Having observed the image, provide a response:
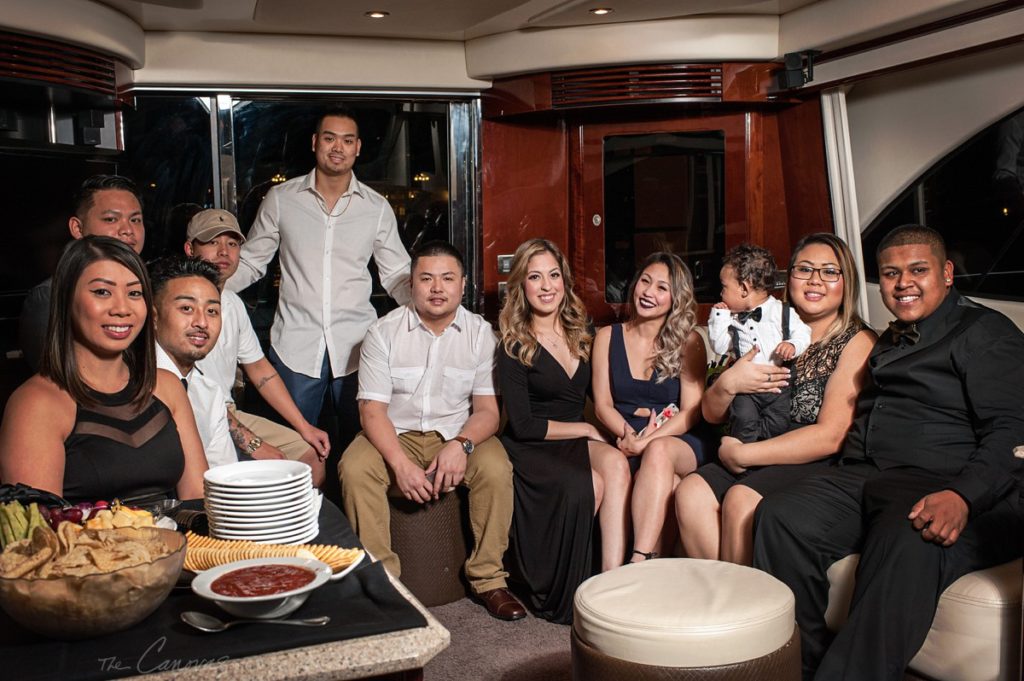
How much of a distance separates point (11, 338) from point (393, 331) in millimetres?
2140

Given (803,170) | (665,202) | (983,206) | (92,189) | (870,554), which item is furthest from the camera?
(665,202)

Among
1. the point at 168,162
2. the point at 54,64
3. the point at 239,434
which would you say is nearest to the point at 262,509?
the point at 239,434

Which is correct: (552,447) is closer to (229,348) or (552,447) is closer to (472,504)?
(472,504)

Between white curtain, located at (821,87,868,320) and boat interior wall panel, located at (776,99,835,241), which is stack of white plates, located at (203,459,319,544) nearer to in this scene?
white curtain, located at (821,87,868,320)

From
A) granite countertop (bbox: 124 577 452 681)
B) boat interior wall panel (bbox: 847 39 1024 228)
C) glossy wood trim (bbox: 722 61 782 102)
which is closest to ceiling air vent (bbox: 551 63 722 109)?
glossy wood trim (bbox: 722 61 782 102)

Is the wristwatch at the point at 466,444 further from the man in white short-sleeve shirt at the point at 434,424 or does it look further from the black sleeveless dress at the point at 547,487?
the black sleeveless dress at the point at 547,487

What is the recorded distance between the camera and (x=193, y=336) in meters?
3.07

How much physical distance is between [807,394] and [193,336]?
79.7 inches

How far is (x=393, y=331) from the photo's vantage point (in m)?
4.01

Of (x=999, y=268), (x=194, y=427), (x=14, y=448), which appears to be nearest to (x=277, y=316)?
(x=194, y=427)

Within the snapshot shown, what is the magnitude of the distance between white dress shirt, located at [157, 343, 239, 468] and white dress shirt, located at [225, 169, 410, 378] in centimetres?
179

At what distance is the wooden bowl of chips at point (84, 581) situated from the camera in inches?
56.9

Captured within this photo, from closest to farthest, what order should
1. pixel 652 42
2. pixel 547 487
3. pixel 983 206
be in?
pixel 547 487 → pixel 983 206 → pixel 652 42

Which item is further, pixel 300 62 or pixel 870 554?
pixel 300 62
